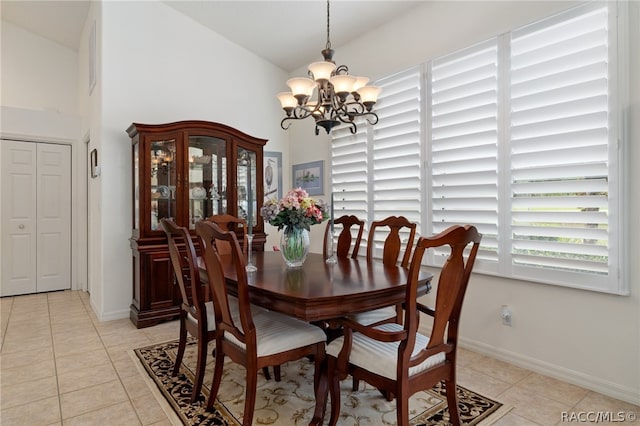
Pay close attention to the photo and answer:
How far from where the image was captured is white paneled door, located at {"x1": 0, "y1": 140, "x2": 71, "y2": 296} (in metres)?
4.70

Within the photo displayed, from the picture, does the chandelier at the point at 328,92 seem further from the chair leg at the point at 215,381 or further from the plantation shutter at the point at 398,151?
the chair leg at the point at 215,381

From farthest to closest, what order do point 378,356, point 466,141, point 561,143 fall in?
1. point 466,141
2. point 561,143
3. point 378,356

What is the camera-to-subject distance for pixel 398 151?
3.55m

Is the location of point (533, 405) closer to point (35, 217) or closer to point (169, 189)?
point (169, 189)

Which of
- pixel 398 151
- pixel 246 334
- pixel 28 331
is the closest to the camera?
pixel 246 334

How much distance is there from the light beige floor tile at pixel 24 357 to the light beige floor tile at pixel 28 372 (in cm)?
6

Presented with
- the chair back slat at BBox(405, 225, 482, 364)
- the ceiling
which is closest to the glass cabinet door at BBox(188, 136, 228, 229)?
the ceiling

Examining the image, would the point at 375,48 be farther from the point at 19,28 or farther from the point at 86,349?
the point at 19,28

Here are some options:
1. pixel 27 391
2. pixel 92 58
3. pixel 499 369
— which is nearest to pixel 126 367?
pixel 27 391

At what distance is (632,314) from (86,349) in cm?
397

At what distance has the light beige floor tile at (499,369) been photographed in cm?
248

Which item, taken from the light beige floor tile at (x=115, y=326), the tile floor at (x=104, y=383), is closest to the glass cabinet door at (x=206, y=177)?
the light beige floor tile at (x=115, y=326)

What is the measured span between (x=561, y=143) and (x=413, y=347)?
185cm

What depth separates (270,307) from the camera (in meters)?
1.77
